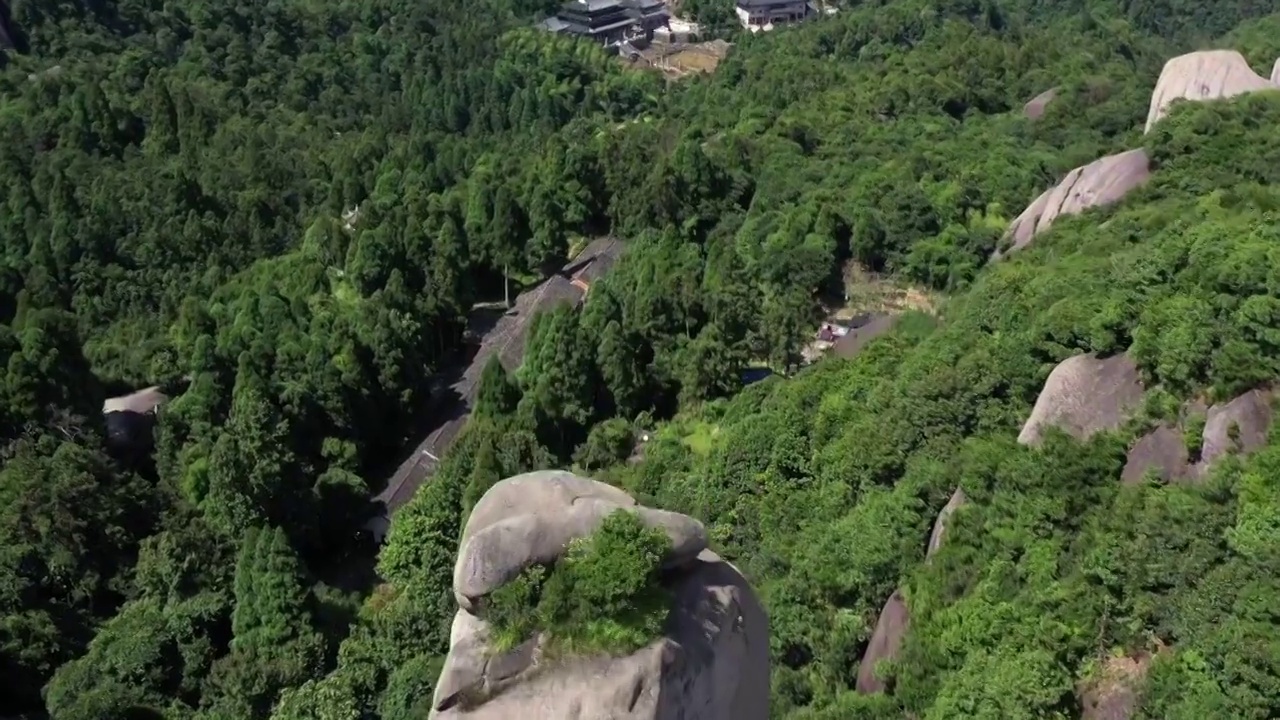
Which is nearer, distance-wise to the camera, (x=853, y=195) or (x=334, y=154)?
(x=853, y=195)

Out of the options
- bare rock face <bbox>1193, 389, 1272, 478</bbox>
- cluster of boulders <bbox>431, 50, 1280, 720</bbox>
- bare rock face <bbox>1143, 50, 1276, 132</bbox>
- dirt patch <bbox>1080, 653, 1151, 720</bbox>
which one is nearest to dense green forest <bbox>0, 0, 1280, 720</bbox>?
dirt patch <bbox>1080, 653, 1151, 720</bbox>

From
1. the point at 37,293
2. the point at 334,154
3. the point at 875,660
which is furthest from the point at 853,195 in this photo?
the point at 37,293

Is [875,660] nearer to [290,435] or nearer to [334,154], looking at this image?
[290,435]

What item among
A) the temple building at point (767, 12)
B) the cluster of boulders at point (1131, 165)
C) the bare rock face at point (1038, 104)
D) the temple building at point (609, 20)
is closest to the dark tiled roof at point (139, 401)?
the cluster of boulders at point (1131, 165)

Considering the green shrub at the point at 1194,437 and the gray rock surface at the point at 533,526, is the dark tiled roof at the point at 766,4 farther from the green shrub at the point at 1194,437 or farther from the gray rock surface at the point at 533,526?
the gray rock surface at the point at 533,526

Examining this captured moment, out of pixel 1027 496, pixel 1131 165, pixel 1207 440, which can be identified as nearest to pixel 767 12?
pixel 1131 165

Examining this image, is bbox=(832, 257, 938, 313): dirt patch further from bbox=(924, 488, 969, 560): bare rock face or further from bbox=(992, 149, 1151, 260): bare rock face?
bbox=(924, 488, 969, 560): bare rock face
